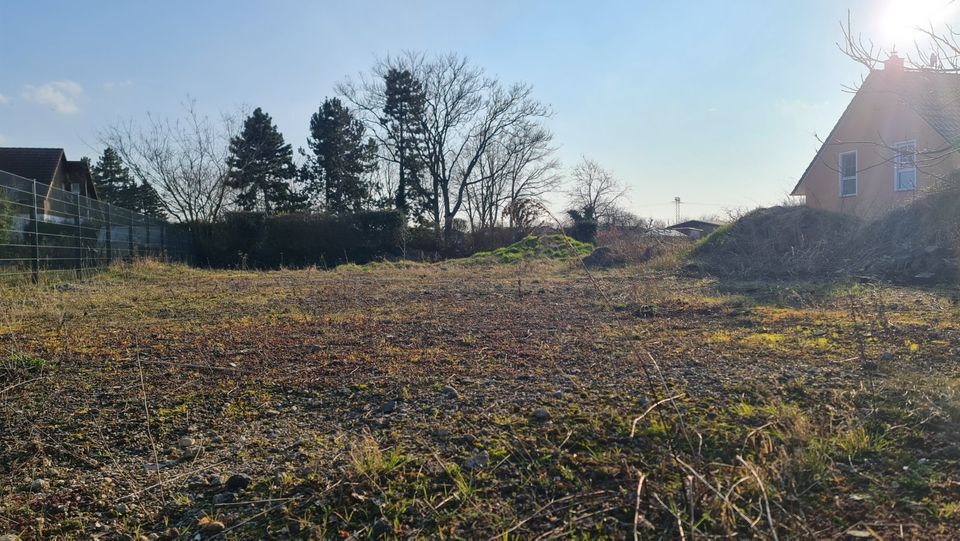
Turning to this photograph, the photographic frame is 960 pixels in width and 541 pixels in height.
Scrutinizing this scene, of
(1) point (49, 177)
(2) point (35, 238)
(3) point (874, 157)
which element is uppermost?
(1) point (49, 177)

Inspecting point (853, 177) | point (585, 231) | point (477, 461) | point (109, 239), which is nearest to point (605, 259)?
point (585, 231)

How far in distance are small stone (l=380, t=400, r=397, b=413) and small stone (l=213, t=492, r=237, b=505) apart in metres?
0.83

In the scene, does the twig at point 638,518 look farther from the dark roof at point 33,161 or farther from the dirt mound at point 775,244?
the dark roof at point 33,161

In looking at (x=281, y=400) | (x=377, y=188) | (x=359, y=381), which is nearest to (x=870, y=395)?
(x=359, y=381)

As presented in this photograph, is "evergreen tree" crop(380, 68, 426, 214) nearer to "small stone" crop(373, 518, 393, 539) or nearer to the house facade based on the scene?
the house facade

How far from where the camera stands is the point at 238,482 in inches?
82.3

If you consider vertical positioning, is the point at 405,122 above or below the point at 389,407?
above

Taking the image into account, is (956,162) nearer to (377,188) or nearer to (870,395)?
(870,395)

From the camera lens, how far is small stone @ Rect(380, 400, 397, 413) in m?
2.75

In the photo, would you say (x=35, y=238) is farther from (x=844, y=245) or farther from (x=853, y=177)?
(x=853, y=177)

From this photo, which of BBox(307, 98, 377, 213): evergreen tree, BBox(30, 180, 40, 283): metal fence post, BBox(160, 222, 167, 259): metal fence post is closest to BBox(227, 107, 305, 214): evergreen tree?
BBox(307, 98, 377, 213): evergreen tree

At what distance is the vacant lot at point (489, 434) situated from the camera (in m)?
1.82

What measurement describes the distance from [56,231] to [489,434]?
39.7 ft

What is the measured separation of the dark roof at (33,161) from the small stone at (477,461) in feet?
99.8
